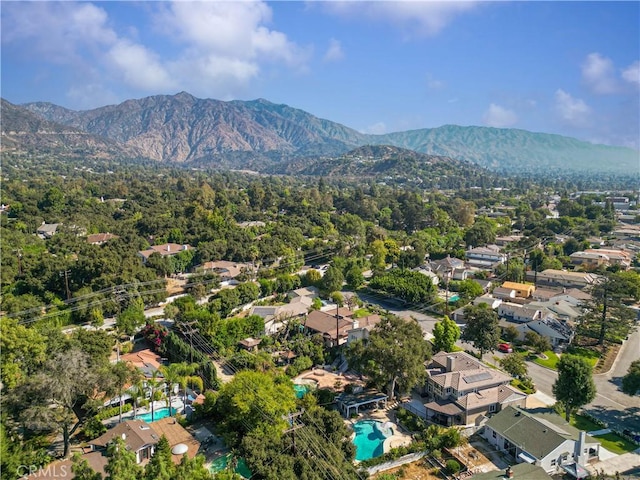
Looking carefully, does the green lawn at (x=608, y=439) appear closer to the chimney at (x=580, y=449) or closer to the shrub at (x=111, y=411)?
the chimney at (x=580, y=449)

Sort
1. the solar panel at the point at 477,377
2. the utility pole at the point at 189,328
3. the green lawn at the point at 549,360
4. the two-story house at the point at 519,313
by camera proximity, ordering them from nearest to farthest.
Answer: the solar panel at the point at 477,377
the utility pole at the point at 189,328
the green lawn at the point at 549,360
the two-story house at the point at 519,313

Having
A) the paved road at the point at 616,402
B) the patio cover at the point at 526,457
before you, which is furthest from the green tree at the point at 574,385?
the patio cover at the point at 526,457

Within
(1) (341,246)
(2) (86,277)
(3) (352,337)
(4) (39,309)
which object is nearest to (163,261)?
(2) (86,277)

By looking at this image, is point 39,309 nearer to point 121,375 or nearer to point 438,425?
point 121,375

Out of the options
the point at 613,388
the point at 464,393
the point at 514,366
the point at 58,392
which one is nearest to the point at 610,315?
the point at 613,388

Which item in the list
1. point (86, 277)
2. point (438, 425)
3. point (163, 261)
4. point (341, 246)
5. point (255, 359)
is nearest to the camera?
point (438, 425)

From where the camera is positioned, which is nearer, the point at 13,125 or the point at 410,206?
the point at 410,206
